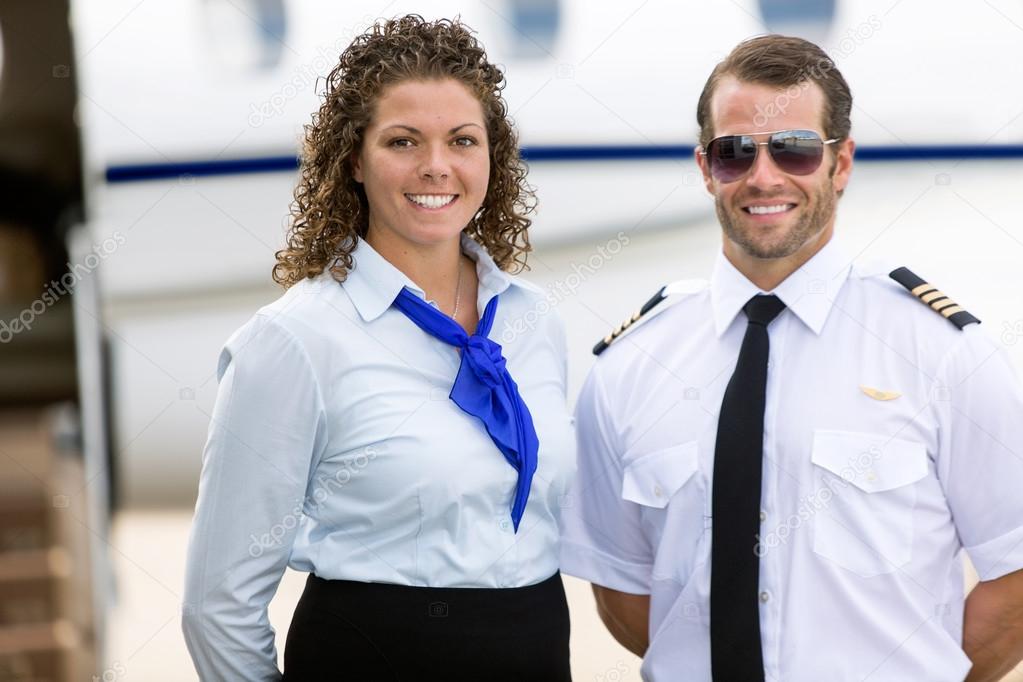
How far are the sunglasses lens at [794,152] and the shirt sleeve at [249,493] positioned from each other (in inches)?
30.0

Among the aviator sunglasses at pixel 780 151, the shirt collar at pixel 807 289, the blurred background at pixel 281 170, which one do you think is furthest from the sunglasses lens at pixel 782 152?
the blurred background at pixel 281 170

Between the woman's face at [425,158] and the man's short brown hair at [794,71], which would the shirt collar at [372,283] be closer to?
the woman's face at [425,158]

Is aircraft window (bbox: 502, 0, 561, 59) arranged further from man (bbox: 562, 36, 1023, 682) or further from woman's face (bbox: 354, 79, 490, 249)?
A: woman's face (bbox: 354, 79, 490, 249)

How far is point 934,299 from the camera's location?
166 cm

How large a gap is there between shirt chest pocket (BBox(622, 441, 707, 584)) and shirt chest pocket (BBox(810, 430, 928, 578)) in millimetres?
178

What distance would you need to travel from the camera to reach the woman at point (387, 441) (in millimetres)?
1511

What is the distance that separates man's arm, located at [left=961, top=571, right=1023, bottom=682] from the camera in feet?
5.40

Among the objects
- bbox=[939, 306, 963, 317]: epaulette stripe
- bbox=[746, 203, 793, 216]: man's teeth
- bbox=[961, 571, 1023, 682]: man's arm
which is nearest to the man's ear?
bbox=[746, 203, 793, 216]: man's teeth

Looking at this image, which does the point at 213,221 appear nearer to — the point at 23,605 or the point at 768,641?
the point at 23,605

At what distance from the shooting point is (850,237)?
3.18m

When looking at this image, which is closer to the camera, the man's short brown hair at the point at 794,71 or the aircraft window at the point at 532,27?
the man's short brown hair at the point at 794,71

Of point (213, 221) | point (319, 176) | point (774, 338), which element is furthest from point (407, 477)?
point (213, 221)

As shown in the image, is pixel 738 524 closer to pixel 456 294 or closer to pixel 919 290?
pixel 919 290

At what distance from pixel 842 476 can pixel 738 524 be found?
16cm
